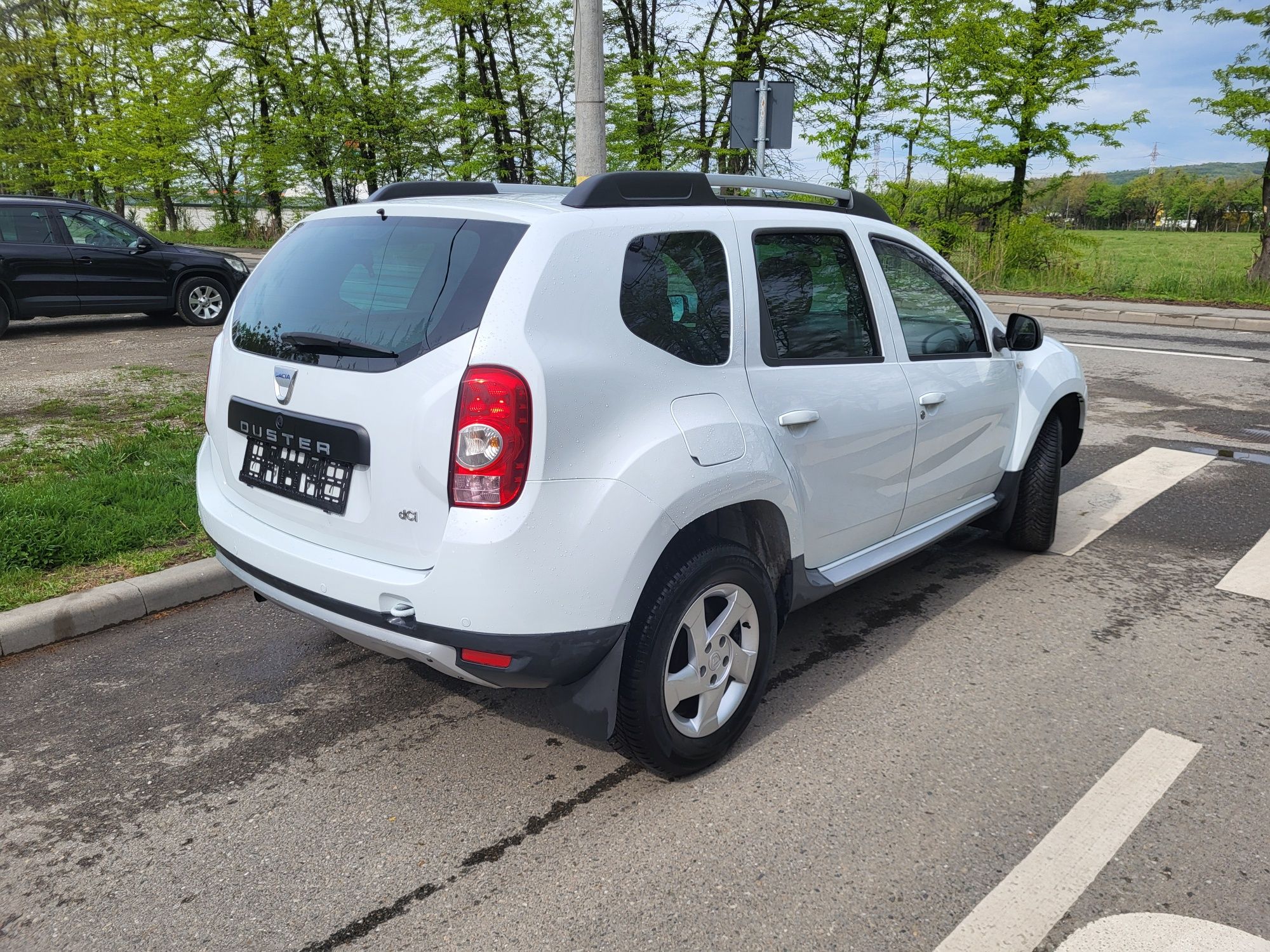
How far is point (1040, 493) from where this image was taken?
16.2 ft

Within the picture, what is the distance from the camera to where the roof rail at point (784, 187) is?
3557mm

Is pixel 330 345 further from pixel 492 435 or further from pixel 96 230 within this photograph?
pixel 96 230

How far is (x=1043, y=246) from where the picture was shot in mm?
21031

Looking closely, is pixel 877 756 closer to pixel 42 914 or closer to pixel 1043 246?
pixel 42 914

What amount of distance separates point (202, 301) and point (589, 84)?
7.63 meters

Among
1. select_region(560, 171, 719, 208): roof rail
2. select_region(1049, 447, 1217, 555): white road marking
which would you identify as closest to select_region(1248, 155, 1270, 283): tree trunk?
select_region(1049, 447, 1217, 555): white road marking

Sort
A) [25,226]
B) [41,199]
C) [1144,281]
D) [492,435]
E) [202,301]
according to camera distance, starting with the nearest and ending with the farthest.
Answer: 1. [492,435]
2. [25,226]
3. [41,199]
4. [202,301]
5. [1144,281]

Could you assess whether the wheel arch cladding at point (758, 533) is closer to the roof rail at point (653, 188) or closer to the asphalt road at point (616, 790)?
→ the asphalt road at point (616, 790)

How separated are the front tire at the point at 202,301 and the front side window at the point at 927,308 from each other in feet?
38.3

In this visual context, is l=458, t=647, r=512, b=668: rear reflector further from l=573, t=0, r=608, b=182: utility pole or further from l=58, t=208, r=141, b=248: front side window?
l=58, t=208, r=141, b=248: front side window

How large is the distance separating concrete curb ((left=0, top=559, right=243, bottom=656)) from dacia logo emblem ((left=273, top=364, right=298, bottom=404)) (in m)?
1.80

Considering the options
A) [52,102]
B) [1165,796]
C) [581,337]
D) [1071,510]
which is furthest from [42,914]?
[52,102]

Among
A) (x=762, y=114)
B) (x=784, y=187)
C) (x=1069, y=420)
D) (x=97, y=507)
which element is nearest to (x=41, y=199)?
(x=762, y=114)

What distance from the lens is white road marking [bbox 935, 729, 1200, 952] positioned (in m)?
2.36
